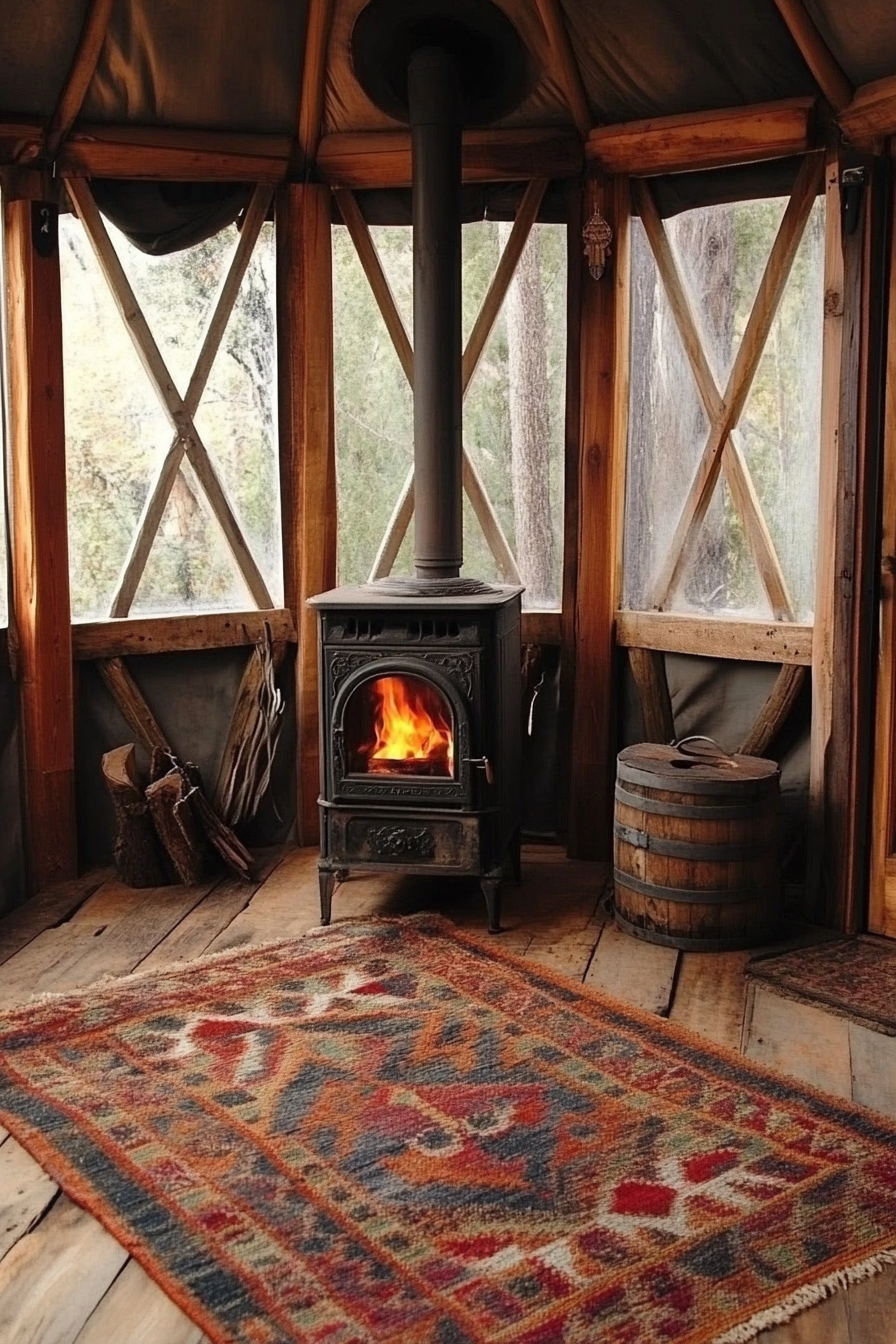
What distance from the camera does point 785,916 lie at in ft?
14.1

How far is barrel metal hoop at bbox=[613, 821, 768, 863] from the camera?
12.7ft

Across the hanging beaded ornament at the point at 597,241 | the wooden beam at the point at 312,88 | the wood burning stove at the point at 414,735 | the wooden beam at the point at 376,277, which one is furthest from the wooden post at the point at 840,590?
the wooden beam at the point at 312,88

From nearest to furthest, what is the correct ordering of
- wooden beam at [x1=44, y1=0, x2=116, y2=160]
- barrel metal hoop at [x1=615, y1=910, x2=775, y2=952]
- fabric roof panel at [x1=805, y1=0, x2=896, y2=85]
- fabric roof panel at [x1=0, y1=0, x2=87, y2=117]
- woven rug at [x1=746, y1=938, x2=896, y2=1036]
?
1. woven rug at [x1=746, y1=938, x2=896, y2=1036]
2. fabric roof panel at [x1=805, y1=0, x2=896, y2=85]
3. barrel metal hoop at [x1=615, y1=910, x2=775, y2=952]
4. fabric roof panel at [x1=0, y1=0, x2=87, y2=117]
5. wooden beam at [x1=44, y1=0, x2=116, y2=160]

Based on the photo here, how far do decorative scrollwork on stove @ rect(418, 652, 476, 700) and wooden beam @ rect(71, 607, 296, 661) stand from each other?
115 cm

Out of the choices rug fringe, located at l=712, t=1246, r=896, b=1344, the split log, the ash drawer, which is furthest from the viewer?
the split log

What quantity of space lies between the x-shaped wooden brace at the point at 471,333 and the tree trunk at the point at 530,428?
0.05 meters

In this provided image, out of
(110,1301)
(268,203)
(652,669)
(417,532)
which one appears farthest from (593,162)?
(110,1301)

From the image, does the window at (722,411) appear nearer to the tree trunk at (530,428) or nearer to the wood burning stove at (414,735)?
the tree trunk at (530,428)

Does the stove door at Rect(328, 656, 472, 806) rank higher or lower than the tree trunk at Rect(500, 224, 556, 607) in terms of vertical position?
lower

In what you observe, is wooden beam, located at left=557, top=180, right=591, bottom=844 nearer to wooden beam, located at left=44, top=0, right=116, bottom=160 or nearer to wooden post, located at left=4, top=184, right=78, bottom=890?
wooden beam, located at left=44, top=0, right=116, bottom=160

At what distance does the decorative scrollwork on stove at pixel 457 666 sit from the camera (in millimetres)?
3947

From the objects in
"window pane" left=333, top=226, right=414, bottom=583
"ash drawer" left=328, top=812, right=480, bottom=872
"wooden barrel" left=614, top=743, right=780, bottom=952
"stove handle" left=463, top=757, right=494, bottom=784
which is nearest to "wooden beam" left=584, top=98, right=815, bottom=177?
"window pane" left=333, top=226, right=414, bottom=583

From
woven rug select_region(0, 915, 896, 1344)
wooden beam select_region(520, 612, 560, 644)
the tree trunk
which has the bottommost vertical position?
woven rug select_region(0, 915, 896, 1344)

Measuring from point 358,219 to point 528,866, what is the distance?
96.1 inches
